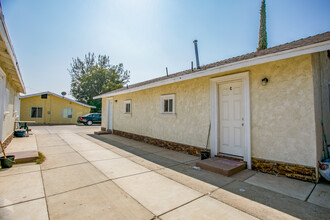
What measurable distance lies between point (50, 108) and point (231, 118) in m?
22.6

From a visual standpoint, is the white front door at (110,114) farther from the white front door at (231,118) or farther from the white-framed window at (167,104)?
the white front door at (231,118)

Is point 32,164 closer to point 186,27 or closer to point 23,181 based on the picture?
point 23,181

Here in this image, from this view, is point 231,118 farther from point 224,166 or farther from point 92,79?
point 92,79

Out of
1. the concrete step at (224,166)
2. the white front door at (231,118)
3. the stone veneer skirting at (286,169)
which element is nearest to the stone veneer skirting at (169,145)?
the white front door at (231,118)

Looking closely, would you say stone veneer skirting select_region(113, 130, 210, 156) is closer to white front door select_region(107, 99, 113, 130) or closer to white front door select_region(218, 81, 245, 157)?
white front door select_region(218, 81, 245, 157)

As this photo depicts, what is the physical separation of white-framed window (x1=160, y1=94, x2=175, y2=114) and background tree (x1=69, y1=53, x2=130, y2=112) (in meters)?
24.7

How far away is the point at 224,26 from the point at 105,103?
9.96 m

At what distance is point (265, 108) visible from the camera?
4.13m

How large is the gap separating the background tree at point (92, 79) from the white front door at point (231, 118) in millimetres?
27582

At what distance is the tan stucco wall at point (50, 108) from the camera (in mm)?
19219

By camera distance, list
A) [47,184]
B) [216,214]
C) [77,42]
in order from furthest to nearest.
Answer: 1. [77,42]
2. [47,184]
3. [216,214]

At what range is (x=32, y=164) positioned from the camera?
14.8 ft

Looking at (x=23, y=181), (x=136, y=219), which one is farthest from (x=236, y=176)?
(x=23, y=181)

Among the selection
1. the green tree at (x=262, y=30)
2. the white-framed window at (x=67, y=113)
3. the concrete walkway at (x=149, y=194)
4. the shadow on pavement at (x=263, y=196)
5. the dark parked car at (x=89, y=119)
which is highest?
the green tree at (x=262, y=30)
